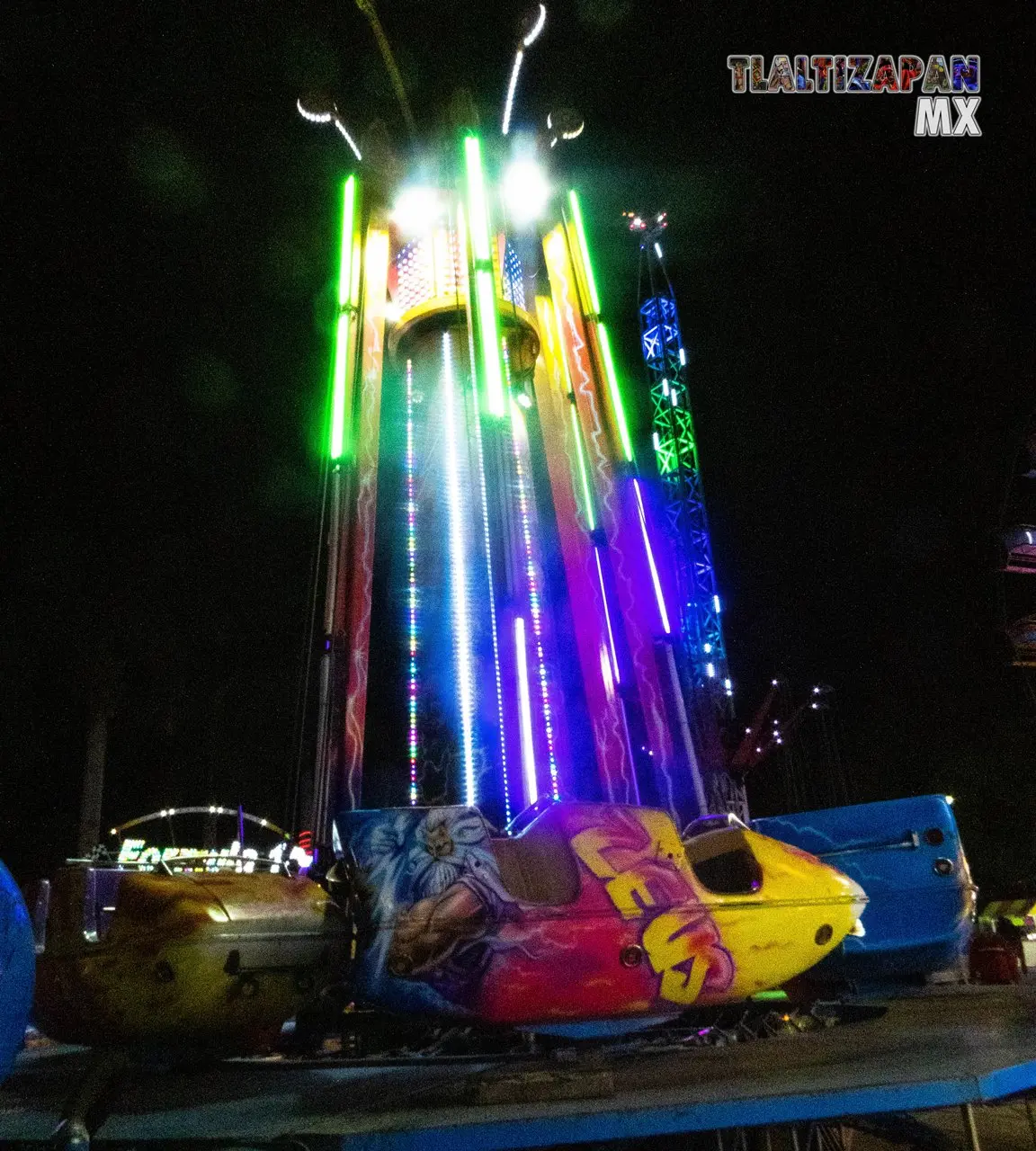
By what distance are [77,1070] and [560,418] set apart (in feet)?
40.2

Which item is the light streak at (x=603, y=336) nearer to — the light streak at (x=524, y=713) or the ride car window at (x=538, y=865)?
the light streak at (x=524, y=713)

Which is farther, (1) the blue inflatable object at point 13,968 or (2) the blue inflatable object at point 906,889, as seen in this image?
(2) the blue inflatable object at point 906,889

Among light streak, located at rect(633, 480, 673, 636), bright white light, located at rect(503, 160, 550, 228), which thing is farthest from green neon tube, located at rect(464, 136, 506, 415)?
light streak, located at rect(633, 480, 673, 636)

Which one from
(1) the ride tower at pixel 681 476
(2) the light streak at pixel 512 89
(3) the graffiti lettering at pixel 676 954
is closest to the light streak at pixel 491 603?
(2) the light streak at pixel 512 89

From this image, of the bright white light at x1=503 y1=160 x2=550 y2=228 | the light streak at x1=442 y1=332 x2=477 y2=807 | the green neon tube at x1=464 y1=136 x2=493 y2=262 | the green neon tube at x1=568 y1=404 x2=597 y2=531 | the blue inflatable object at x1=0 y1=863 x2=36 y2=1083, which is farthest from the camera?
the bright white light at x1=503 y1=160 x2=550 y2=228

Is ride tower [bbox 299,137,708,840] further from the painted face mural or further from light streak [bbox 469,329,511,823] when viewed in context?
the painted face mural

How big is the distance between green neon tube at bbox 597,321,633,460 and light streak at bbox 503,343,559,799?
5.86 feet

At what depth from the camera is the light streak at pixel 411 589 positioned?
1281 cm

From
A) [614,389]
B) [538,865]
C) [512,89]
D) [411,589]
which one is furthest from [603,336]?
[538,865]

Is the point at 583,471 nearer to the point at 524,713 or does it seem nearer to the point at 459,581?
the point at 459,581

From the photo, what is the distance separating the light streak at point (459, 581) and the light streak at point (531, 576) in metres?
1.06

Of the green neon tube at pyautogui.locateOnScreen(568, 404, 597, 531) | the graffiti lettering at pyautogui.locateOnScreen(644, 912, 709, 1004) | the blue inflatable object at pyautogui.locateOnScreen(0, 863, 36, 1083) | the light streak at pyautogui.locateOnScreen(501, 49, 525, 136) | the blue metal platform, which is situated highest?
the light streak at pyautogui.locateOnScreen(501, 49, 525, 136)

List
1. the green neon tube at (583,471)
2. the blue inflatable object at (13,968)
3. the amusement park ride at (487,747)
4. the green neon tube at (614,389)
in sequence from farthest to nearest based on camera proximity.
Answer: the green neon tube at (583,471) → the green neon tube at (614,389) → the amusement park ride at (487,747) → the blue inflatable object at (13,968)

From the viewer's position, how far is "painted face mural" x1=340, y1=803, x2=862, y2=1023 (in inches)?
183
